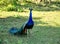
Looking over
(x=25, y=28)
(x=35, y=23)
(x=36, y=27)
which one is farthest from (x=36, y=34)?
(x=35, y=23)

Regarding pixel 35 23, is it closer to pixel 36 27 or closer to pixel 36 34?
pixel 36 27

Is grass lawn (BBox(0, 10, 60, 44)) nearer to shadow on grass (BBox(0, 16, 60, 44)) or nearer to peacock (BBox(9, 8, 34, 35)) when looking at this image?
shadow on grass (BBox(0, 16, 60, 44))

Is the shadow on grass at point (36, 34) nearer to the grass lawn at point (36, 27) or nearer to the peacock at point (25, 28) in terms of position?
the grass lawn at point (36, 27)

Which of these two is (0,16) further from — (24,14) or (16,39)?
(16,39)

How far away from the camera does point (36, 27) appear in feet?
29.3

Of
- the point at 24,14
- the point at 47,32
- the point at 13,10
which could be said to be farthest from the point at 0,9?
the point at 47,32

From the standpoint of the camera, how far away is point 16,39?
736 cm

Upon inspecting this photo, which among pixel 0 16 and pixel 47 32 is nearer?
pixel 47 32

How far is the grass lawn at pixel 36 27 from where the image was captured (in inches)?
286

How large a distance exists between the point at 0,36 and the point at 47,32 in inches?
70.2

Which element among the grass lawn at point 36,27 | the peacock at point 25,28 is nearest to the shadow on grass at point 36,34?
the grass lawn at point 36,27

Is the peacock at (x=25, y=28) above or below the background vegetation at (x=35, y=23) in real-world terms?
above

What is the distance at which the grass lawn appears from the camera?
23.9 feet

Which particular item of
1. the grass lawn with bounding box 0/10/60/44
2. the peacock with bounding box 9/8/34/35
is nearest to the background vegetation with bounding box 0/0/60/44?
the grass lawn with bounding box 0/10/60/44
